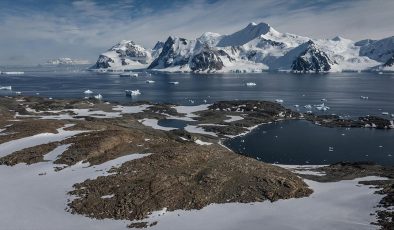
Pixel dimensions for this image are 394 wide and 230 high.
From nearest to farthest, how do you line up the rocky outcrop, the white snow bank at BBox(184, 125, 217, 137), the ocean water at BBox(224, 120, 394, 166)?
the rocky outcrop → the ocean water at BBox(224, 120, 394, 166) → the white snow bank at BBox(184, 125, 217, 137)

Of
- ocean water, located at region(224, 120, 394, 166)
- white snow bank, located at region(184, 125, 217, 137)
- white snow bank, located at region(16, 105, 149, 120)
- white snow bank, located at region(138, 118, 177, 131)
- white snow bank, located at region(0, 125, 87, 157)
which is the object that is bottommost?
ocean water, located at region(224, 120, 394, 166)

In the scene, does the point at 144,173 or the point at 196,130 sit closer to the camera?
the point at 144,173

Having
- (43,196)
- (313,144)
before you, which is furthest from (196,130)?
(43,196)

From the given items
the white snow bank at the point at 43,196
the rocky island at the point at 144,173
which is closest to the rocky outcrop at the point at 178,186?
the rocky island at the point at 144,173

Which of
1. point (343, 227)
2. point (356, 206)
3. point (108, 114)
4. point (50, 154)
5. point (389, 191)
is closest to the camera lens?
point (343, 227)

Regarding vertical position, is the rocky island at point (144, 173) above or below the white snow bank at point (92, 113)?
above

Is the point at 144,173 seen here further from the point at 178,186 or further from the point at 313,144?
the point at 313,144

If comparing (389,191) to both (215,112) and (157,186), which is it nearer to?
(157,186)

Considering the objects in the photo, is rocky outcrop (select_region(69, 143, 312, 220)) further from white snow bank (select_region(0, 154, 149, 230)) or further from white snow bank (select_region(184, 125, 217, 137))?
white snow bank (select_region(184, 125, 217, 137))

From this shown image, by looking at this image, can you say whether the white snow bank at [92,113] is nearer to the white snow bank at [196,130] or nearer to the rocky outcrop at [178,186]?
the white snow bank at [196,130]


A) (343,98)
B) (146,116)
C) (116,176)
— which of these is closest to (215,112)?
(146,116)

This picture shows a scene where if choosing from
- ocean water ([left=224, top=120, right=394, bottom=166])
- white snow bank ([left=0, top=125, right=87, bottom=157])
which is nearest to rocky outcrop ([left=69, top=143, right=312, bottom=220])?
white snow bank ([left=0, top=125, right=87, bottom=157])
